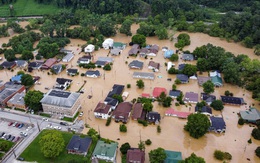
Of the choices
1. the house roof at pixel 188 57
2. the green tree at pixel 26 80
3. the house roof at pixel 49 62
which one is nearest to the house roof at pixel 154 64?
the house roof at pixel 188 57

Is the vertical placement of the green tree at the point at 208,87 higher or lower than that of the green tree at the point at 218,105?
higher

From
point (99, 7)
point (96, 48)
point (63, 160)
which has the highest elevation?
point (99, 7)

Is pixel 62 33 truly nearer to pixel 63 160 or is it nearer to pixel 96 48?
pixel 96 48

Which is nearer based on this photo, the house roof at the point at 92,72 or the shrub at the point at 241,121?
the shrub at the point at 241,121

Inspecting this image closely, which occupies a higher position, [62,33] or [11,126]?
[62,33]

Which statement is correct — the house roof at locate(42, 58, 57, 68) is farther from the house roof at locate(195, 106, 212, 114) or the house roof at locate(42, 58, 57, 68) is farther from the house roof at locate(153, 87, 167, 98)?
the house roof at locate(195, 106, 212, 114)

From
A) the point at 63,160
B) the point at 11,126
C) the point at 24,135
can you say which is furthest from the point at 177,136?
the point at 11,126

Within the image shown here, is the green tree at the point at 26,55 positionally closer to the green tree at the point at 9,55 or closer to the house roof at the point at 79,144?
the green tree at the point at 9,55
